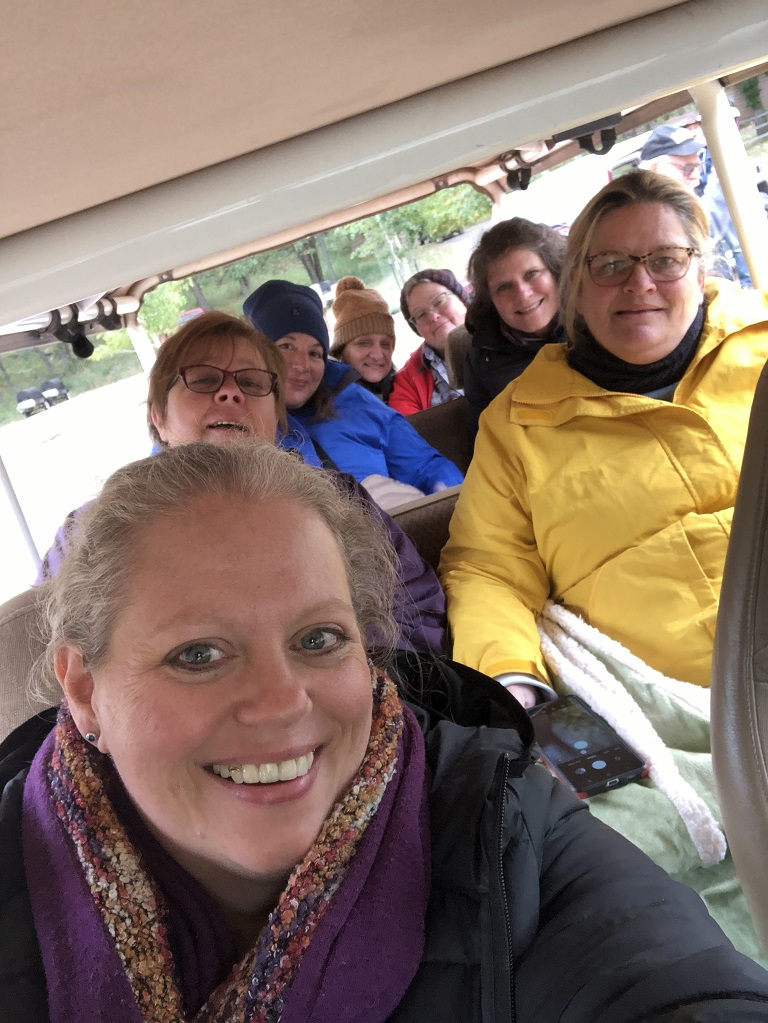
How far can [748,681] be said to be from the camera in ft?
2.35

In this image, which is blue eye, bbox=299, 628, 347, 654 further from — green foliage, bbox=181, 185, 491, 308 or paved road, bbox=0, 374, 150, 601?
green foliage, bbox=181, 185, 491, 308

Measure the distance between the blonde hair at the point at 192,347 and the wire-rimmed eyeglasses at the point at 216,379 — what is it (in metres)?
0.03

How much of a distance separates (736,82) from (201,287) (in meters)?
1.93

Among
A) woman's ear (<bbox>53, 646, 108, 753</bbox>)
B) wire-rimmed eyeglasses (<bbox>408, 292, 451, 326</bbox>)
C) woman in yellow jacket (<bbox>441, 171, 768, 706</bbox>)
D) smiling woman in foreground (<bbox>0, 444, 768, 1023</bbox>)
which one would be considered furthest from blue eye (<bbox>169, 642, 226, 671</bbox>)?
wire-rimmed eyeglasses (<bbox>408, 292, 451, 326</bbox>)

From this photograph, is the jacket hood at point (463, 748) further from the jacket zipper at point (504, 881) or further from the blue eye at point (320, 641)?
the blue eye at point (320, 641)

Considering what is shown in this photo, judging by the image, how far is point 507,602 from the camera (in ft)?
5.55

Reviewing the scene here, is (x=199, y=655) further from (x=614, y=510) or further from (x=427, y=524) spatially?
(x=427, y=524)

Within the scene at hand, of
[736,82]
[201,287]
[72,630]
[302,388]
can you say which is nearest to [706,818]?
[72,630]

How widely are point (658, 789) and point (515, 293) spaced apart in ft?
5.24

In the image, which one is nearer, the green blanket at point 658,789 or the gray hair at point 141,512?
the gray hair at point 141,512

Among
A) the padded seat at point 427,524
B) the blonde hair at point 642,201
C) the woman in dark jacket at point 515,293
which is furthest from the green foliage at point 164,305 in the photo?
the blonde hair at point 642,201

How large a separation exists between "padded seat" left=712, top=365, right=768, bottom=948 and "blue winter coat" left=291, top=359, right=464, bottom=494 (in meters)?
1.78

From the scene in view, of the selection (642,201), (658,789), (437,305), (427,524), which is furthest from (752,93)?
(658,789)

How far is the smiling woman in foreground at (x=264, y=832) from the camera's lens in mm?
714
